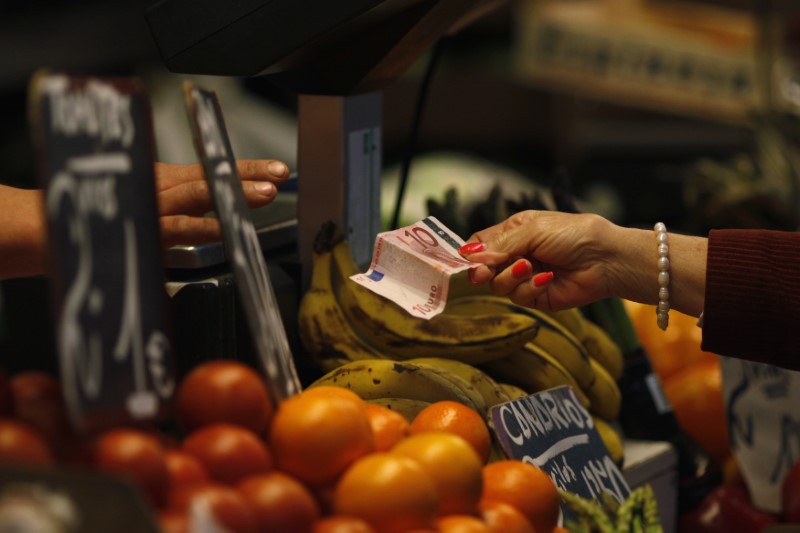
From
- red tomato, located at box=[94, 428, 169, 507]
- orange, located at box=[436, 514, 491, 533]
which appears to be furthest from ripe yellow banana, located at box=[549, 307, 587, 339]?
red tomato, located at box=[94, 428, 169, 507]

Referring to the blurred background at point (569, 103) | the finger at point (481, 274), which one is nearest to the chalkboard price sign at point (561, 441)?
the finger at point (481, 274)

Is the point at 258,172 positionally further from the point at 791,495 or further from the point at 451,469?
the point at 791,495

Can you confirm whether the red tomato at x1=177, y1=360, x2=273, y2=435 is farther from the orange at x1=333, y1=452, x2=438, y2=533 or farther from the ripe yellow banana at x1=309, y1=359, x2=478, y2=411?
the ripe yellow banana at x1=309, y1=359, x2=478, y2=411

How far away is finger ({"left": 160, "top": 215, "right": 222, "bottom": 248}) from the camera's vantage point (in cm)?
129

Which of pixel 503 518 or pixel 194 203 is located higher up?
pixel 194 203

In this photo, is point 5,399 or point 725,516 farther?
point 725,516

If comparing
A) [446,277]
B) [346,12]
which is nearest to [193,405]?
[446,277]

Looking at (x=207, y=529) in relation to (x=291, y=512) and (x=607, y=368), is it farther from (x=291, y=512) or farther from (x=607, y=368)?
(x=607, y=368)

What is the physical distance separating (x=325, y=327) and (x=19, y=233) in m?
0.43

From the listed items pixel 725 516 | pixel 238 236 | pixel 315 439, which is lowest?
pixel 725 516

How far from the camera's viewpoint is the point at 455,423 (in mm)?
1057

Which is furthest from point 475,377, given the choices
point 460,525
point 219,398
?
point 219,398

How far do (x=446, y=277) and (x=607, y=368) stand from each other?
63 cm

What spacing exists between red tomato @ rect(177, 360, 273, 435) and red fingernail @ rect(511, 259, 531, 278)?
60 centimetres
